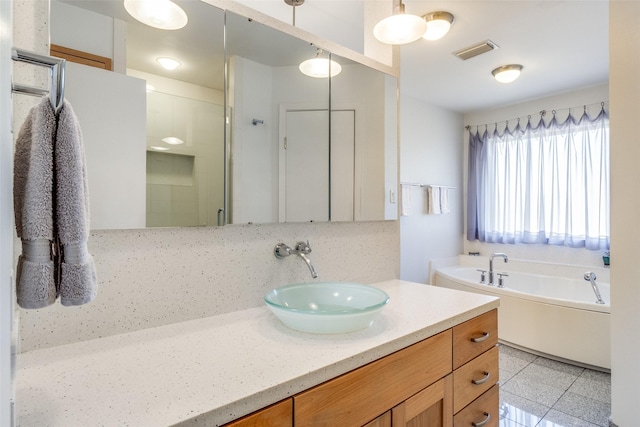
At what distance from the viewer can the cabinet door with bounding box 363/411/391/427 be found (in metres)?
0.89

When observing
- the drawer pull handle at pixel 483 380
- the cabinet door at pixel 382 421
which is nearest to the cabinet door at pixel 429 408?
the cabinet door at pixel 382 421

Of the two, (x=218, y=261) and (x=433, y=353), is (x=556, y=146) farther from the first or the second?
(x=218, y=261)

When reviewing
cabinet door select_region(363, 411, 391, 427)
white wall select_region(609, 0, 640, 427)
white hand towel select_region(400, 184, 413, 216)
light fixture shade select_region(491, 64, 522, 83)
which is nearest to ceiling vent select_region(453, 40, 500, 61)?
light fixture shade select_region(491, 64, 522, 83)

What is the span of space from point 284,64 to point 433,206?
297cm

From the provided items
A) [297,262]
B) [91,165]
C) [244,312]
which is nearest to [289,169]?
[297,262]

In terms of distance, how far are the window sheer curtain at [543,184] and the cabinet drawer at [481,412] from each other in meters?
2.86

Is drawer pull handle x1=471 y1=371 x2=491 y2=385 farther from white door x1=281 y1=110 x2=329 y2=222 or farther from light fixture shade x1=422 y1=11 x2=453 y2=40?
light fixture shade x1=422 y1=11 x2=453 y2=40

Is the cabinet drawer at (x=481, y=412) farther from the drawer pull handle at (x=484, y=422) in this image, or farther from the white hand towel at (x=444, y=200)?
the white hand towel at (x=444, y=200)

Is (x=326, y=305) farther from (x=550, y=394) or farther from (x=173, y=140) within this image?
(x=550, y=394)

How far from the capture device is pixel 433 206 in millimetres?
3906

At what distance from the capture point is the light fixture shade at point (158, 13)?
1021 millimetres

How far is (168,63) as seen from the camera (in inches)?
43.6

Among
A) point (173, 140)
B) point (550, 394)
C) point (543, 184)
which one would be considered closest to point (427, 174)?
point (543, 184)

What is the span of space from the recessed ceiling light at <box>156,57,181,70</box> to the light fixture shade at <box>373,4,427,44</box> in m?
0.85
